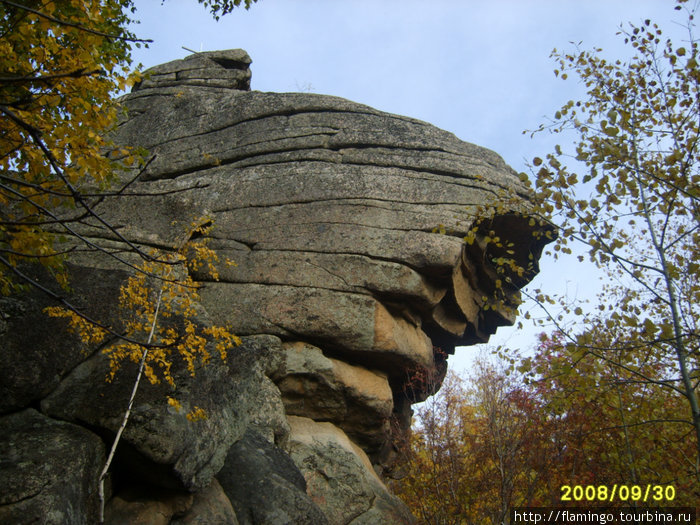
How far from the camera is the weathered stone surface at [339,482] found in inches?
412

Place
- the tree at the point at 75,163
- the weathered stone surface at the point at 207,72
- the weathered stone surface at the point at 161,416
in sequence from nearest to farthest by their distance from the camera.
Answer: the tree at the point at 75,163, the weathered stone surface at the point at 161,416, the weathered stone surface at the point at 207,72

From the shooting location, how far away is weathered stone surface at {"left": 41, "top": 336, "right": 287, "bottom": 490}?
7.57 m

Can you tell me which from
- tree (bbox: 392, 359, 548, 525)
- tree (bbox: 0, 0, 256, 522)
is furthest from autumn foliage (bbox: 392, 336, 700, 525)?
tree (bbox: 0, 0, 256, 522)

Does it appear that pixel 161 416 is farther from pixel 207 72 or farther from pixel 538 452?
pixel 207 72

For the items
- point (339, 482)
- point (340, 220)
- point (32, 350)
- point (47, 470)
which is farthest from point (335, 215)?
point (47, 470)

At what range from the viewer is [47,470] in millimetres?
6836

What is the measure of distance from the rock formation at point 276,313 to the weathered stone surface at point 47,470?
2 cm

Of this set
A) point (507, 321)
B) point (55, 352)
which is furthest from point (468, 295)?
point (55, 352)

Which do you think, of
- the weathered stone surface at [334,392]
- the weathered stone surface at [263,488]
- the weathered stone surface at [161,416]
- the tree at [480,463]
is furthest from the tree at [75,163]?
the tree at [480,463]

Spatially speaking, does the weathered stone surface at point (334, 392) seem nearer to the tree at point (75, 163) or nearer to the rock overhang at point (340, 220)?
the rock overhang at point (340, 220)

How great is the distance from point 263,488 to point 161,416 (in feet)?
6.25

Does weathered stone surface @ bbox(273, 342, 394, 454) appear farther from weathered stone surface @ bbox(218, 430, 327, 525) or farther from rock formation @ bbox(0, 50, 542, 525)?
weathered stone surface @ bbox(218, 430, 327, 525)

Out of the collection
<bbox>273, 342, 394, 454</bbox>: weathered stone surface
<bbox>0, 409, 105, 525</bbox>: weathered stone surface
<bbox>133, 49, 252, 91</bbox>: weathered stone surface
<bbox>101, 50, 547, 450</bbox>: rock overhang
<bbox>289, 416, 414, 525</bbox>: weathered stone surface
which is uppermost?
<bbox>133, 49, 252, 91</bbox>: weathered stone surface

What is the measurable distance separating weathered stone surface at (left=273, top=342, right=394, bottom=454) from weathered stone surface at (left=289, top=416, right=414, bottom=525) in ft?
1.53
